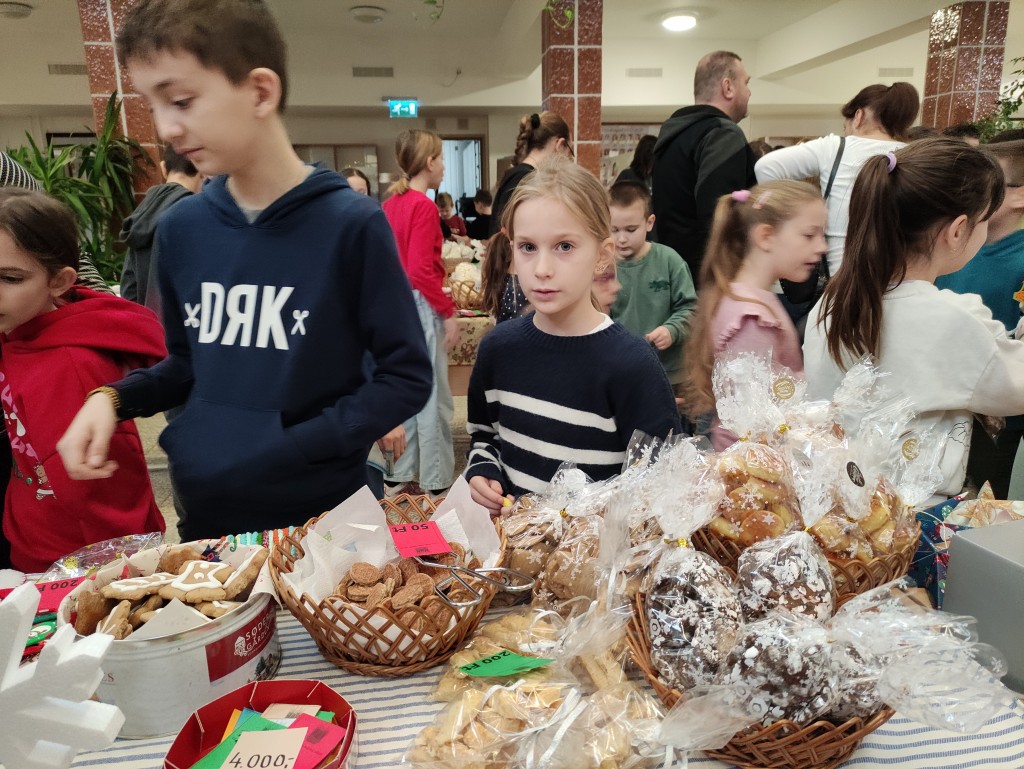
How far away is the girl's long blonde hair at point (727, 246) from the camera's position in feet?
6.99

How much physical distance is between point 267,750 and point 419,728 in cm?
19

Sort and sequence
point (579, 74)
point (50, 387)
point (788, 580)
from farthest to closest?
point (579, 74) < point (50, 387) < point (788, 580)

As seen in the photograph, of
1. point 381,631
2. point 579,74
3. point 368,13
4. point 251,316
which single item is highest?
point 368,13

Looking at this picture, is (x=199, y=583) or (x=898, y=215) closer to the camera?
(x=199, y=583)

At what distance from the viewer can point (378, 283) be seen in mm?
1228

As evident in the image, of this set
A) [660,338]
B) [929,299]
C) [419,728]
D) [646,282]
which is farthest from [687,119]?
[419,728]

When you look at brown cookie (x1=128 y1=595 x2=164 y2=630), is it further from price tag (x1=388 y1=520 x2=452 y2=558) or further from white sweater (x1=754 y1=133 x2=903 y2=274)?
white sweater (x1=754 y1=133 x2=903 y2=274)

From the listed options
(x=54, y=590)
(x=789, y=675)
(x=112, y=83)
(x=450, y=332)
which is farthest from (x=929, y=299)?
(x=112, y=83)

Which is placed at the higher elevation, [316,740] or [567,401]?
[567,401]

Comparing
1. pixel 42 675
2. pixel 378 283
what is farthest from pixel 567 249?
pixel 42 675

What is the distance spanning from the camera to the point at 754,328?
6.66ft

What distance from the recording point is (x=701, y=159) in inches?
118

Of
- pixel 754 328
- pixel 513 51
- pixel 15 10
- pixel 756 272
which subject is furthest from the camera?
pixel 513 51

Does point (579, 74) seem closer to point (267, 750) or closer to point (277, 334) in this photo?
→ point (277, 334)
